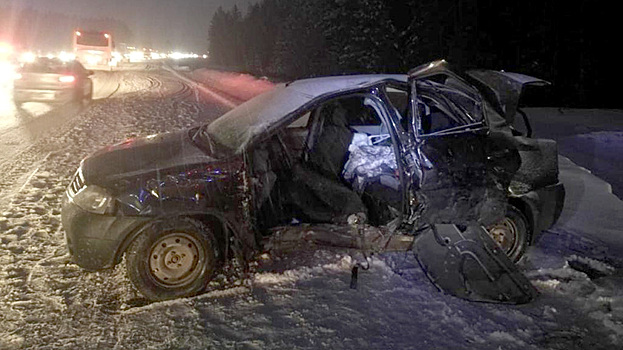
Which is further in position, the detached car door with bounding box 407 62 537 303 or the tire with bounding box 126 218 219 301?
the detached car door with bounding box 407 62 537 303

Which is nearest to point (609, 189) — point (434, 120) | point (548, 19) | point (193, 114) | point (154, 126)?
point (434, 120)

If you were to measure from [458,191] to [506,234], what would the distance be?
876 millimetres

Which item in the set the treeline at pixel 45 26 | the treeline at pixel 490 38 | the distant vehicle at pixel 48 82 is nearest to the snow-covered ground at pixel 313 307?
the distant vehicle at pixel 48 82

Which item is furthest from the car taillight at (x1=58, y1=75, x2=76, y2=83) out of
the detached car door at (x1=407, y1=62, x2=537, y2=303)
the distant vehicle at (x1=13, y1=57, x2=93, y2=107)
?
the detached car door at (x1=407, y1=62, x2=537, y2=303)

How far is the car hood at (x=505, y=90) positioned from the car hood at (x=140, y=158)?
2.50 m

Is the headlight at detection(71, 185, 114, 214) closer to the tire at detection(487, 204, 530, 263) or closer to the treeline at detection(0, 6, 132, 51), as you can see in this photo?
the tire at detection(487, 204, 530, 263)

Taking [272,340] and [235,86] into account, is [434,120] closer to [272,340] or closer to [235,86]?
[272,340]

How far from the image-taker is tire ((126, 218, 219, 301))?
3.82 meters

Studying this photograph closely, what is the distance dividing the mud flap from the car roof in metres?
1.45

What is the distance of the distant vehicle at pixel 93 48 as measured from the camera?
33.7 m

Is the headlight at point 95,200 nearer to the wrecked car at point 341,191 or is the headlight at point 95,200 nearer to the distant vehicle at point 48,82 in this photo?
the wrecked car at point 341,191

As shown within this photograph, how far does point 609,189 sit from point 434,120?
3.70 meters

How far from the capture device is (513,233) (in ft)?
15.3

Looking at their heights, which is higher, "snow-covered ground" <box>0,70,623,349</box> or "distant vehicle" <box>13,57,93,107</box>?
"distant vehicle" <box>13,57,93,107</box>
